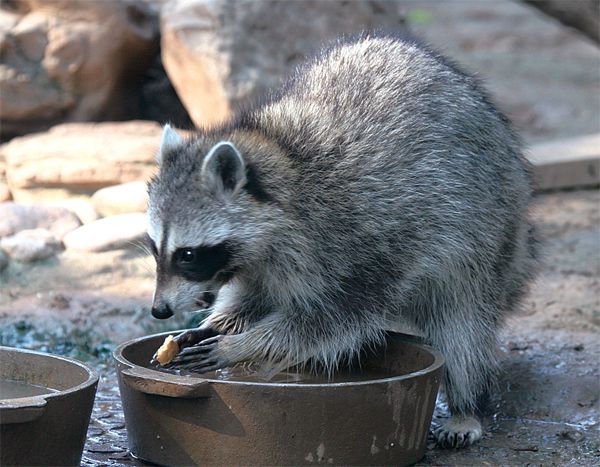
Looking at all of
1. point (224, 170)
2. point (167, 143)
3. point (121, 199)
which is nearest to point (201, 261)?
point (224, 170)

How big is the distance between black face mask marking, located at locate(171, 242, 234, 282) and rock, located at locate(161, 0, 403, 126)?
109 inches

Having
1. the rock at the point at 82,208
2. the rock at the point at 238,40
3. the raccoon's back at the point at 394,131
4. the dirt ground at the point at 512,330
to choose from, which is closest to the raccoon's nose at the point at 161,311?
the dirt ground at the point at 512,330

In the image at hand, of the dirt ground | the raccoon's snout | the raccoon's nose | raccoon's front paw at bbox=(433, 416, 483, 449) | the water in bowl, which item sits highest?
the raccoon's nose

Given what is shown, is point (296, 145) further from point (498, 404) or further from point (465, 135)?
point (498, 404)

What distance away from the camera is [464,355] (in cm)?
388

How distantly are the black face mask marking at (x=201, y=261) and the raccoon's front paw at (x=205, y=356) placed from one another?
0.86 feet

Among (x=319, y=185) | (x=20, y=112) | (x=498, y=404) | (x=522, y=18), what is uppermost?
(x=319, y=185)

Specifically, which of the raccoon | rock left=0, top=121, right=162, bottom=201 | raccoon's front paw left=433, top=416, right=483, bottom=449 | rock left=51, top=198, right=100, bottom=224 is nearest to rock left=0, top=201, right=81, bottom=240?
rock left=51, top=198, right=100, bottom=224

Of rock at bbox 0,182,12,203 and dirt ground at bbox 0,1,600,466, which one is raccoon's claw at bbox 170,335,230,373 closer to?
dirt ground at bbox 0,1,600,466

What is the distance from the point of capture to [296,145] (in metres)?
3.68

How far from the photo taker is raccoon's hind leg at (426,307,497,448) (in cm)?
388

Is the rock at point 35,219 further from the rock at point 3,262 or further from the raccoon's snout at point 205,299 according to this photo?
the raccoon's snout at point 205,299

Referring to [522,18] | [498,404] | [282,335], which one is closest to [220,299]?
[282,335]

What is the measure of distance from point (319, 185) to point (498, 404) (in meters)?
1.28
